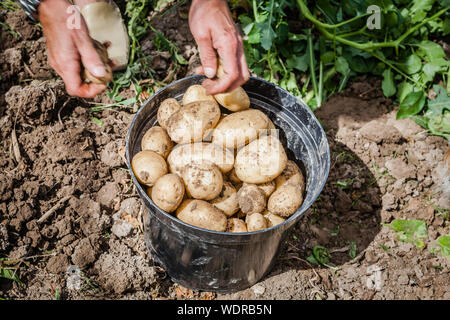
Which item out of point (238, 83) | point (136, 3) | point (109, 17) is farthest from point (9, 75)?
point (238, 83)

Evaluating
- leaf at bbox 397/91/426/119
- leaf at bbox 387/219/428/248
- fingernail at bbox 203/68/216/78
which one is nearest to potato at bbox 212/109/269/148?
fingernail at bbox 203/68/216/78

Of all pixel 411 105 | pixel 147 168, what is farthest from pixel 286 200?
pixel 411 105

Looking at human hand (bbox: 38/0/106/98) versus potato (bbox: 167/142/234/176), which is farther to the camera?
potato (bbox: 167/142/234/176)

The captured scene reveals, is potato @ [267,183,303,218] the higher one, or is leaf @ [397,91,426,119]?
potato @ [267,183,303,218]

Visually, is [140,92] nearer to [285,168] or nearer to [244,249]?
[285,168]

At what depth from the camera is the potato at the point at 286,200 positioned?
1.70m

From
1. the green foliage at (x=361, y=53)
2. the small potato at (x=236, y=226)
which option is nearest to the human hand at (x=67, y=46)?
the small potato at (x=236, y=226)

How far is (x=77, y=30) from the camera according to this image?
1434mm

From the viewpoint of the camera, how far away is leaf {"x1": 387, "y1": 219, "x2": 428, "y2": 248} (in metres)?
2.16

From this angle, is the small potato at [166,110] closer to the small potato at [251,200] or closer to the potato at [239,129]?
the potato at [239,129]

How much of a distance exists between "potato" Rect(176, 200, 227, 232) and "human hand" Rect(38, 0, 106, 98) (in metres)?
0.66

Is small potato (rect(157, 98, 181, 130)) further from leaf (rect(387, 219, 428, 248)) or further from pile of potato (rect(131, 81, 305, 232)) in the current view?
leaf (rect(387, 219, 428, 248))

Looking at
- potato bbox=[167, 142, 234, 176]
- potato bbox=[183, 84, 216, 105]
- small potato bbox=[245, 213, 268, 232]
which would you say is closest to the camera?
small potato bbox=[245, 213, 268, 232]

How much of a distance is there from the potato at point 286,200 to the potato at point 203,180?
26 cm
